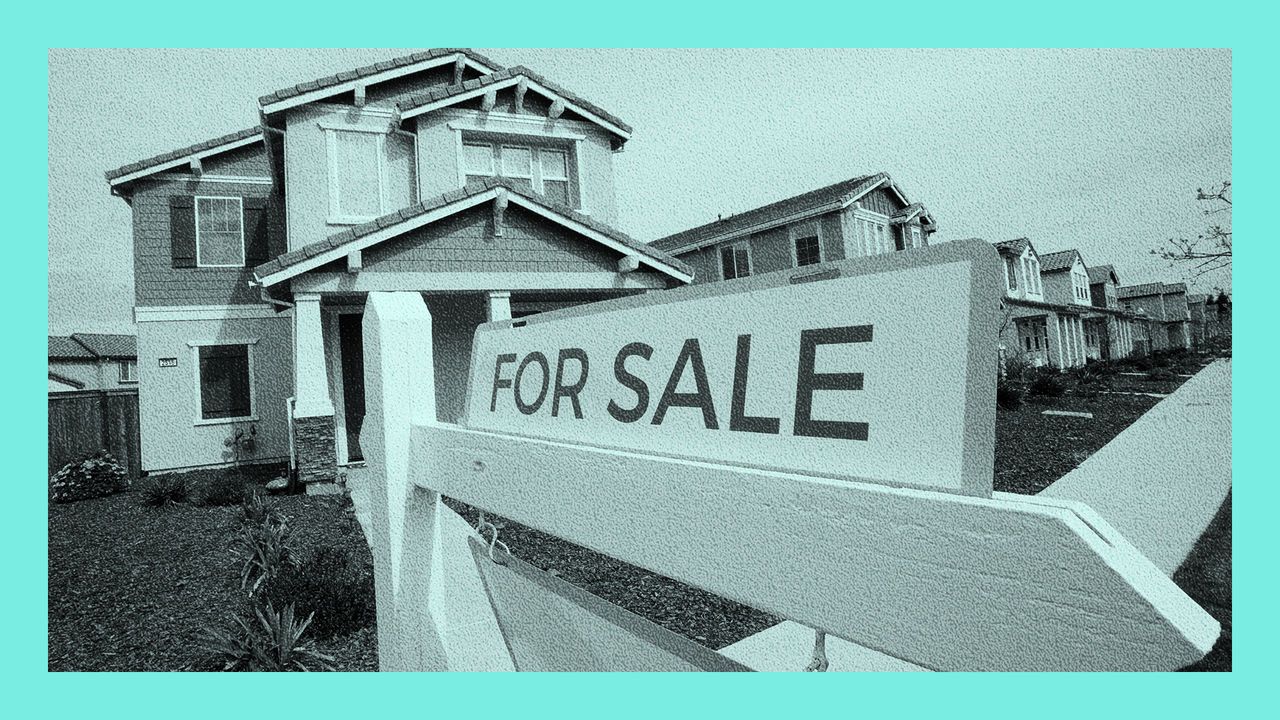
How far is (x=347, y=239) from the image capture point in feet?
16.3

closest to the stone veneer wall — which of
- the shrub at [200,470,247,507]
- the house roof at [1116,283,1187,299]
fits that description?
the shrub at [200,470,247,507]

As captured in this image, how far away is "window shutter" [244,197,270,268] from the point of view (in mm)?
6766

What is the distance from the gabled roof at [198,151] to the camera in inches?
235

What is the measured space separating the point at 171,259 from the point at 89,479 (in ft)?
10.4

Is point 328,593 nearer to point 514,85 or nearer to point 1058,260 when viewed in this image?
point 1058,260

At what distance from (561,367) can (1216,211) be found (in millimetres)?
1738

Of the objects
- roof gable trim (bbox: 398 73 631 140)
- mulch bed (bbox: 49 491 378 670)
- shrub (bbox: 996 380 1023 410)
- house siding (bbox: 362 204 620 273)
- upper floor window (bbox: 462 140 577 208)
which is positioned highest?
roof gable trim (bbox: 398 73 631 140)

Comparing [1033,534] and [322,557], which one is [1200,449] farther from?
[322,557]

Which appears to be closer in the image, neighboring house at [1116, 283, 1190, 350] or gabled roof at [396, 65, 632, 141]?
neighboring house at [1116, 283, 1190, 350]

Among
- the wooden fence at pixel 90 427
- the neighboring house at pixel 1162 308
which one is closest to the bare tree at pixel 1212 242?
the neighboring house at pixel 1162 308

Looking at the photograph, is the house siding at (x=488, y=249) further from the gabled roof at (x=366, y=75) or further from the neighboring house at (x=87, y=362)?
the neighboring house at (x=87, y=362)

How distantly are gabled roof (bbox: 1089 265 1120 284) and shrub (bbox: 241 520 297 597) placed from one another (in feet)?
10.3

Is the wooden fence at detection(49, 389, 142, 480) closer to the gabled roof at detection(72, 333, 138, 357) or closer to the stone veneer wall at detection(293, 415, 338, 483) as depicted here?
the gabled roof at detection(72, 333, 138, 357)

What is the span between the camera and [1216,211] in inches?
63.4
